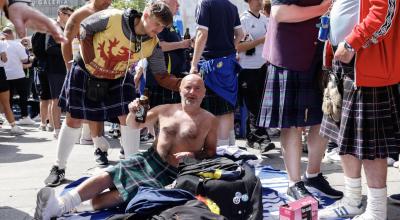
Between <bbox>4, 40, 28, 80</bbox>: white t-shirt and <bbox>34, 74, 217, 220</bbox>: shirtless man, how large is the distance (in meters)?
6.42

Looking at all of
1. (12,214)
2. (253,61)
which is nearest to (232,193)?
(12,214)

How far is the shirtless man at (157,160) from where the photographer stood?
3.48 metres

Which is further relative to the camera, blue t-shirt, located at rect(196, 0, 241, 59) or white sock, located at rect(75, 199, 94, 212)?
blue t-shirt, located at rect(196, 0, 241, 59)

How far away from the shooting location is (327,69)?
3.60 meters

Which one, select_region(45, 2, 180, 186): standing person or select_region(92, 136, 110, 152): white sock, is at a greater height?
select_region(45, 2, 180, 186): standing person

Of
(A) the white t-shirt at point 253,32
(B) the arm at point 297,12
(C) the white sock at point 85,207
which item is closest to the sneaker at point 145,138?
(A) the white t-shirt at point 253,32

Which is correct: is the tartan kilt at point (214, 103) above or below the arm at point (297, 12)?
below

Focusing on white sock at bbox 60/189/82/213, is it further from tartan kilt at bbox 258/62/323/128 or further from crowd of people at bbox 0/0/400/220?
tartan kilt at bbox 258/62/323/128

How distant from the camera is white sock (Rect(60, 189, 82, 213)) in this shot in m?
3.46

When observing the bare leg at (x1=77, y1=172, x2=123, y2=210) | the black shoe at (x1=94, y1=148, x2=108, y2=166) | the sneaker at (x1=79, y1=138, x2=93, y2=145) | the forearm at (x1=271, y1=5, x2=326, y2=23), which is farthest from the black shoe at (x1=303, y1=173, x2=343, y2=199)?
the sneaker at (x1=79, y1=138, x2=93, y2=145)

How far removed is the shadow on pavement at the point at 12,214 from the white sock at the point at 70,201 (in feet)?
1.28

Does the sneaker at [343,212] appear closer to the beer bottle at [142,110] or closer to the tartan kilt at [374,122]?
the tartan kilt at [374,122]

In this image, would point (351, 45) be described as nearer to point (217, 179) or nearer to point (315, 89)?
point (315, 89)

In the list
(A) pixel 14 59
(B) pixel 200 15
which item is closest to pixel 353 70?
(B) pixel 200 15
